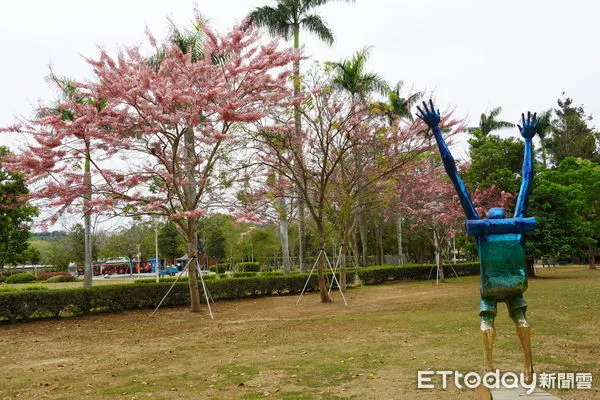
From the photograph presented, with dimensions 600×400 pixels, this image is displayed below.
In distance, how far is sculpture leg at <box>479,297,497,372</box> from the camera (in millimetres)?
4855

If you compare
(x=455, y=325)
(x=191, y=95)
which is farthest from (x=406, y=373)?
(x=191, y=95)

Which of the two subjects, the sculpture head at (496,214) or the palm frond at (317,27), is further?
the palm frond at (317,27)

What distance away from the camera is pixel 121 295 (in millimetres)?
15773

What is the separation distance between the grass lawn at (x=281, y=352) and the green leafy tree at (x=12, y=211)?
5.08m

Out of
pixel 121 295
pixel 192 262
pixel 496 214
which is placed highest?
pixel 496 214

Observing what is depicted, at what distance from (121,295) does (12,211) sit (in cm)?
589

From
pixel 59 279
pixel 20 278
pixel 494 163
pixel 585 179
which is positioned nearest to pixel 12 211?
pixel 59 279

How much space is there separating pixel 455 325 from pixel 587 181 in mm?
25392

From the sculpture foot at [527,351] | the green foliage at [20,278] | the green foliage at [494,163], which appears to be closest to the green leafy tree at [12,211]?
the sculpture foot at [527,351]

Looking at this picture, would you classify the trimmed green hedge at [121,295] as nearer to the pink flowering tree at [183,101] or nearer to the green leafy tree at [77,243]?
the pink flowering tree at [183,101]

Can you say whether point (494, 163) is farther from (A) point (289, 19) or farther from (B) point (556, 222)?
(A) point (289, 19)

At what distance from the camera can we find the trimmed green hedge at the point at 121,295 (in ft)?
44.4

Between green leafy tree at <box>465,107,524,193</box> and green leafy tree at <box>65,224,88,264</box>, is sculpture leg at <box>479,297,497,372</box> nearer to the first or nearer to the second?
green leafy tree at <box>465,107,524,193</box>

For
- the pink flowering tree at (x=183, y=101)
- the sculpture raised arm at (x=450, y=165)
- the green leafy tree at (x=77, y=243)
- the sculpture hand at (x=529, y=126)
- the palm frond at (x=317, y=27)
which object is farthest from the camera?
the green leafy tree at (x=77, y=243)
